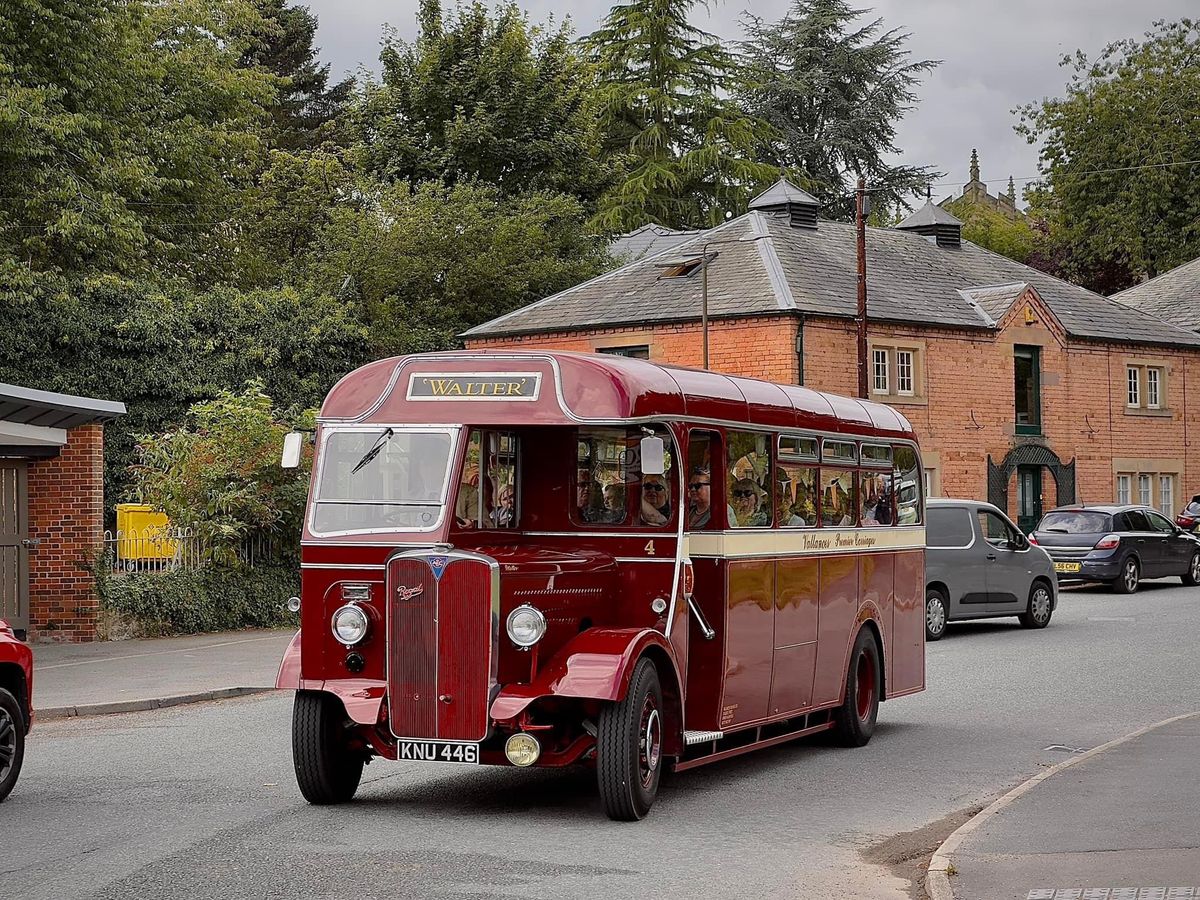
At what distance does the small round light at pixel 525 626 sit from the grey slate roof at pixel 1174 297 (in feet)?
152

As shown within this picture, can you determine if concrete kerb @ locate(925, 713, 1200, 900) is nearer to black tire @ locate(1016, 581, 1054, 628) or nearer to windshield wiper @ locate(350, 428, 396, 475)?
windshield wiper @ locate(350, 428, 396, 475)

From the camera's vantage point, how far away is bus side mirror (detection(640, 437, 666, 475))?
31.2 feet

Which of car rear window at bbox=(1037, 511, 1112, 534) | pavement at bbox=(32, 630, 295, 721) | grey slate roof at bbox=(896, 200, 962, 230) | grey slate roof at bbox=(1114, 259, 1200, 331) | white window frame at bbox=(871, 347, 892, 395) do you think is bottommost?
pavement at bbox=(32, 630, 295, 721)

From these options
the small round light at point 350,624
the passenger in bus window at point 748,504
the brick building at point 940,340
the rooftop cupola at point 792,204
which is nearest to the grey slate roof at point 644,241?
the brick building at point 940,340

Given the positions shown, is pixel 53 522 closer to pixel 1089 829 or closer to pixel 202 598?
pixel 202 598

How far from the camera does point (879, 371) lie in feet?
128

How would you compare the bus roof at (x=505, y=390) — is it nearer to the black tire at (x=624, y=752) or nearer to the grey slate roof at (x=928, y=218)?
the black tire at (x=624, y=752)

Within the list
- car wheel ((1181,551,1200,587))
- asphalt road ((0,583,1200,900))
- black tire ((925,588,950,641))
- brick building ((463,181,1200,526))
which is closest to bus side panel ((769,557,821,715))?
asphalt road ((0,583,1200,900))

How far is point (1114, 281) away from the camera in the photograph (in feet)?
231

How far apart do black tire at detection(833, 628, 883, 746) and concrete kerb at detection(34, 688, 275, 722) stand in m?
6.48

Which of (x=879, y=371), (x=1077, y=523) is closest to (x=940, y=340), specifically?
(x=879, y=371)

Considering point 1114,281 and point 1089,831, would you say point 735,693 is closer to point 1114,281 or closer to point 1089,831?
point 1089,831

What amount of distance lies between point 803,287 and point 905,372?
12.5 feet

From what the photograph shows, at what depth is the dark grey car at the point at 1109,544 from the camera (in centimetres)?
3000
